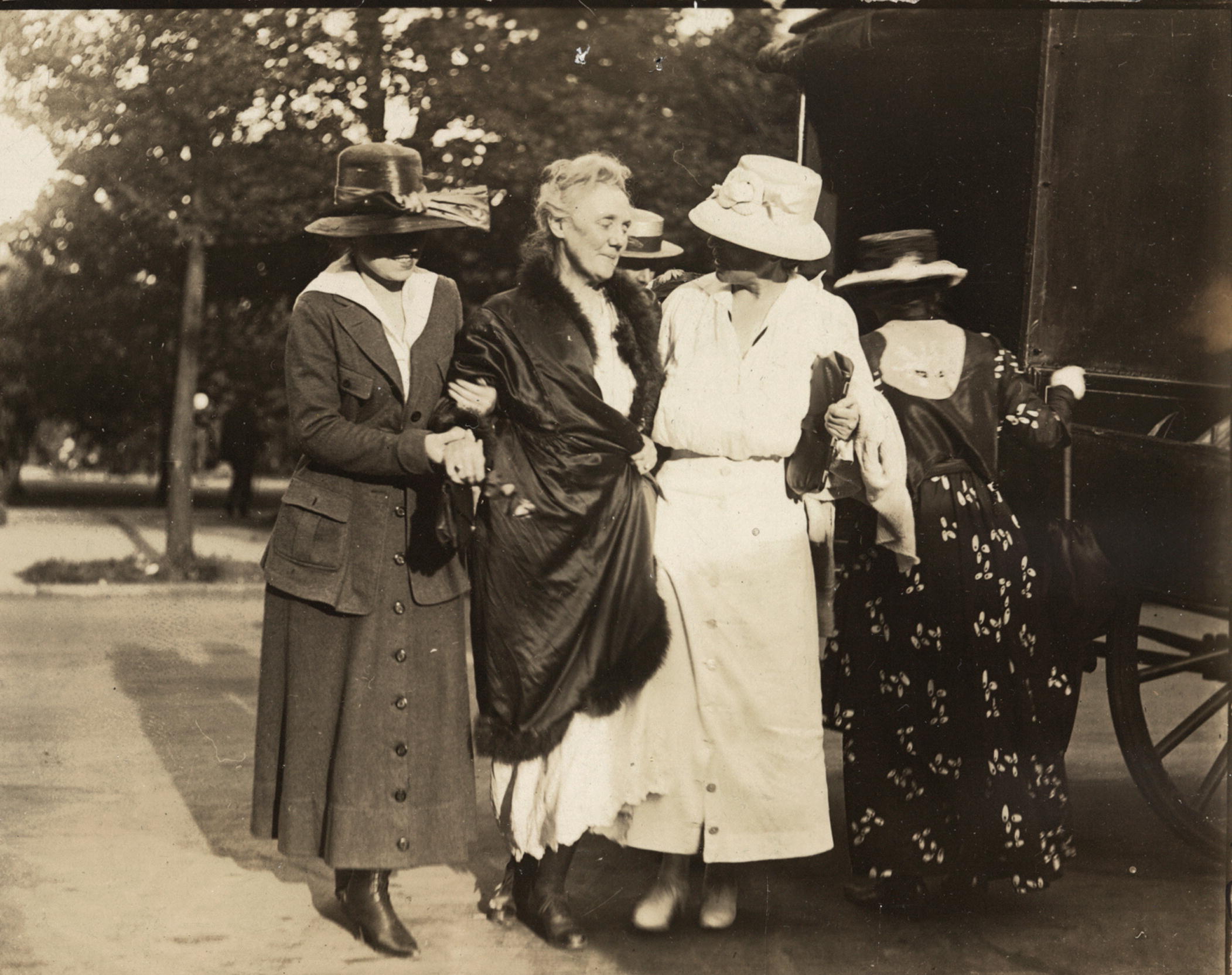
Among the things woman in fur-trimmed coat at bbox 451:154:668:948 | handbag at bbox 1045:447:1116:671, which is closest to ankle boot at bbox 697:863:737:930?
woman in fur-trimmed coat at bbox 451:154:668:948

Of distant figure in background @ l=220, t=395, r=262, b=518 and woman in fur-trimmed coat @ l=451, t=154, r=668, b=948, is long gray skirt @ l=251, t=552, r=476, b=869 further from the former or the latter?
distant figure in background @ l=220, t=395, r=262, b=518

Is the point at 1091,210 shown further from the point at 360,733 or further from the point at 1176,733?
the point at 360,733

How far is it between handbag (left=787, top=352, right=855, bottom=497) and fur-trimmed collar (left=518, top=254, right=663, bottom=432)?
17.1 inches

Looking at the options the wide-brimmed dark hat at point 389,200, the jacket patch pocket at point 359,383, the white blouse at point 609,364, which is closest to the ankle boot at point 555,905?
the white blouse at point 609,364

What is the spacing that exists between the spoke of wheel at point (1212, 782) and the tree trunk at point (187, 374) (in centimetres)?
341

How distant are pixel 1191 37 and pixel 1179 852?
253 cm

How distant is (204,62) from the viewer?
4.05 metres

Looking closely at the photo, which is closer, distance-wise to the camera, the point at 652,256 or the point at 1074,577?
the point at 652,256

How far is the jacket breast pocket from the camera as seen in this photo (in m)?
3.54

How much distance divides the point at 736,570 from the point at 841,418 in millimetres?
535

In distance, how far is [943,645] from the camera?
12.9 feet

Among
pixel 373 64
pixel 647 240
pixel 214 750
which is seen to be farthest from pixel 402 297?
pixel 214 750

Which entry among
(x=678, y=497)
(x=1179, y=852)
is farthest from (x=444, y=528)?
(x=1179, y=852)

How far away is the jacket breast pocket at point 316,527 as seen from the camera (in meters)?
3.54
